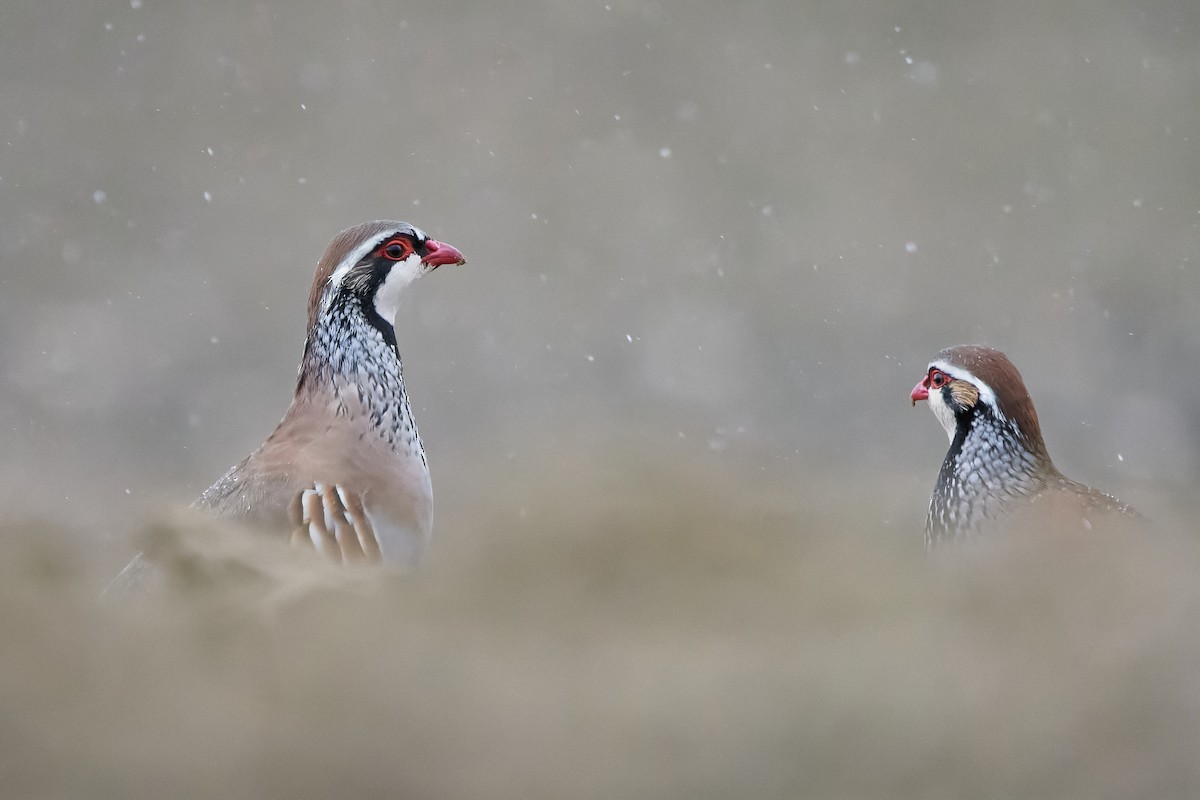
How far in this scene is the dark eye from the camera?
330cm

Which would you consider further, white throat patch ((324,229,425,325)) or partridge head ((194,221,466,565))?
white throat patch ((324,229,425,325))

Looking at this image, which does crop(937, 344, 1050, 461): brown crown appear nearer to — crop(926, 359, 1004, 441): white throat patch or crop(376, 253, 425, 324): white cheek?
crop(926, 359, 1004, 441): white throat patch

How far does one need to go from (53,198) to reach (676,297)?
7579mm

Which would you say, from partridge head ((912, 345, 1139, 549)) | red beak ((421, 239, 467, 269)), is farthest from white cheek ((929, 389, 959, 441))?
red beak ((421, 239, 467, 269))

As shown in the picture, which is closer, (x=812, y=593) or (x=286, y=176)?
(x=812, y=593)

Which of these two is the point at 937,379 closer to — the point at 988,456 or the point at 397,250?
the point at 988,456

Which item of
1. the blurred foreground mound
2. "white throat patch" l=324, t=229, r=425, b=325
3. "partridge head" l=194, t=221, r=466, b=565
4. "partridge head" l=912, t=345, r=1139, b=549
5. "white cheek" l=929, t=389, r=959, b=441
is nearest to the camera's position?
the blurred foreground mound

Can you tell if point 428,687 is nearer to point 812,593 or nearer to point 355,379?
point 812,593

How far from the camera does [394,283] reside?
3.31 metres

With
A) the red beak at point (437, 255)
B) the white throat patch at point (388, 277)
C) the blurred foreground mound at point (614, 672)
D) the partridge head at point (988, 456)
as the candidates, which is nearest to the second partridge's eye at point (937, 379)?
the partridge head at point (988, 456)

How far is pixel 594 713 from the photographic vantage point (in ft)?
1.56

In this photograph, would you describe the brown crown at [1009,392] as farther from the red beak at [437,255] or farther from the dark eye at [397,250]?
the dark eye at [397,250]

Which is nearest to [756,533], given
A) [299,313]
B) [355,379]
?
[355,379]

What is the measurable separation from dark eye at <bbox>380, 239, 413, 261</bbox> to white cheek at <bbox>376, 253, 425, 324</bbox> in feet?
0.04
